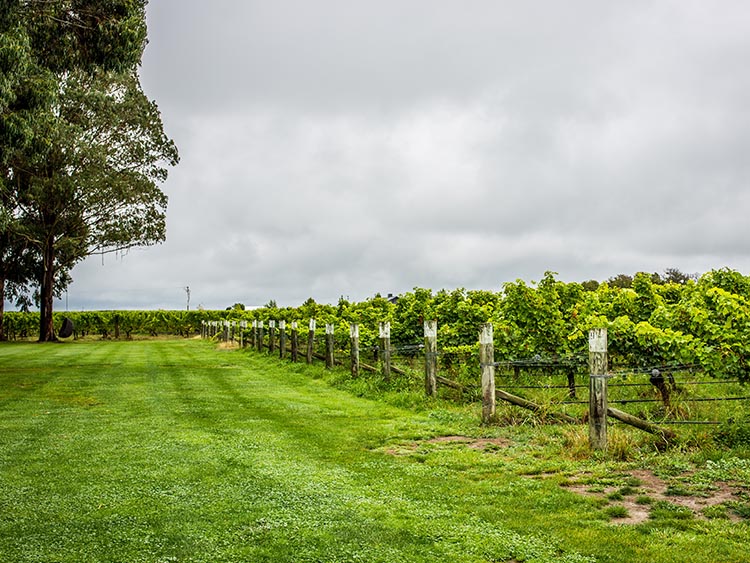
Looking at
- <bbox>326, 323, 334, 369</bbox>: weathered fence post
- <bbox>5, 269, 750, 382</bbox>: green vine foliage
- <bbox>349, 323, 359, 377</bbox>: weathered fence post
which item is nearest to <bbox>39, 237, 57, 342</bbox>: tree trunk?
<bbox>5, 269, 750, 382</bbox>: green vine foliage

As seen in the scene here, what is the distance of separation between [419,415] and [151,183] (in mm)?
34081

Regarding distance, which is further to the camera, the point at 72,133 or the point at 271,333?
the point at 72,133

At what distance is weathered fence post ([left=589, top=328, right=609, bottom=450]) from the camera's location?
8.24 m

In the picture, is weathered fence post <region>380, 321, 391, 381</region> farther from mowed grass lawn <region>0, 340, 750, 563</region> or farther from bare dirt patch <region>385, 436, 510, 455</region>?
bare dirt patch <region>385, 436, 510, 455</region>

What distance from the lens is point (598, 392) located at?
837 cm

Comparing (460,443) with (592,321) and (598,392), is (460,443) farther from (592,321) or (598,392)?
(592,321)

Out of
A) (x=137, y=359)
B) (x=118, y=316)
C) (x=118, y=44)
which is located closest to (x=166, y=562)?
(x=118, y=44)

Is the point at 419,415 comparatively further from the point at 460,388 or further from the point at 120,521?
the point at 120,521

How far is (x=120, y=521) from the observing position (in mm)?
5863

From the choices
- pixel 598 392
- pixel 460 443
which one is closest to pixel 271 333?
pixel 460 443

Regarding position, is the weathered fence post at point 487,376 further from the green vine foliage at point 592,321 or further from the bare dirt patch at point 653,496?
the bare dirt patch at point 653,496

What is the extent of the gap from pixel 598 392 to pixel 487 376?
2.59m

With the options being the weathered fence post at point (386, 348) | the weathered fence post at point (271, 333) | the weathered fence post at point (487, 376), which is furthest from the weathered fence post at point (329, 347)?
the weathered fence post at point (487, 376)

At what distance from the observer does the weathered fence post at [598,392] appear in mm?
8242
